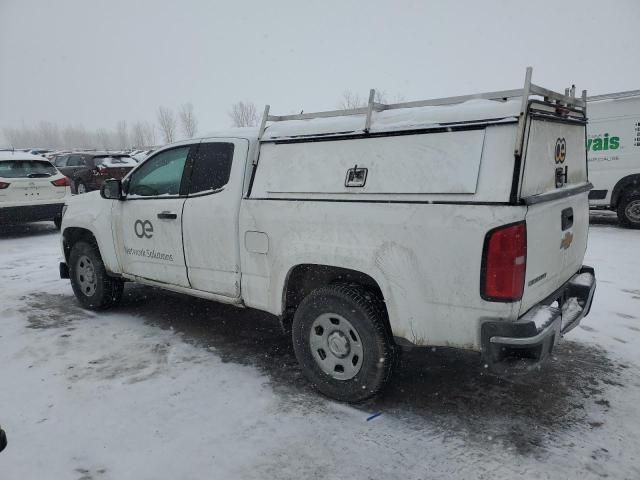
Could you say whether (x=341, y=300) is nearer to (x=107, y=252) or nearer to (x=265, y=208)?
(x=265, y=208)

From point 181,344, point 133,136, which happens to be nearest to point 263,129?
point 181,344

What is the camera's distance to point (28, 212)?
380 inches

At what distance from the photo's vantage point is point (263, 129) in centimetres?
372

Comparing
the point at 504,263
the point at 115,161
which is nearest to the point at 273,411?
the point at 504,263

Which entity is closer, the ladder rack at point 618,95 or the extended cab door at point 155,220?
the extended cab door at point 155,220

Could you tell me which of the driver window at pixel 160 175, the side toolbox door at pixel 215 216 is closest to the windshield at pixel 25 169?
the driver window at pixel 160 175

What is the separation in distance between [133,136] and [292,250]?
107847mm

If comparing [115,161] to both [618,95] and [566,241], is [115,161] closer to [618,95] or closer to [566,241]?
[618,95]

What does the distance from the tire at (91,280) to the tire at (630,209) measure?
949 centimetres

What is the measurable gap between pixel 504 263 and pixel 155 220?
3202mm

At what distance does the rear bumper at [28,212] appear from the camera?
30.7 ft

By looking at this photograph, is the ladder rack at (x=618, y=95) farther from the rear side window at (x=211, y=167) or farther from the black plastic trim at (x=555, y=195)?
the rear side window at (x=211, y=167)

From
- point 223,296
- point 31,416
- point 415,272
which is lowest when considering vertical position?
point 31,416

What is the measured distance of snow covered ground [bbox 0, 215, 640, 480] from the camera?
2.62 metres
